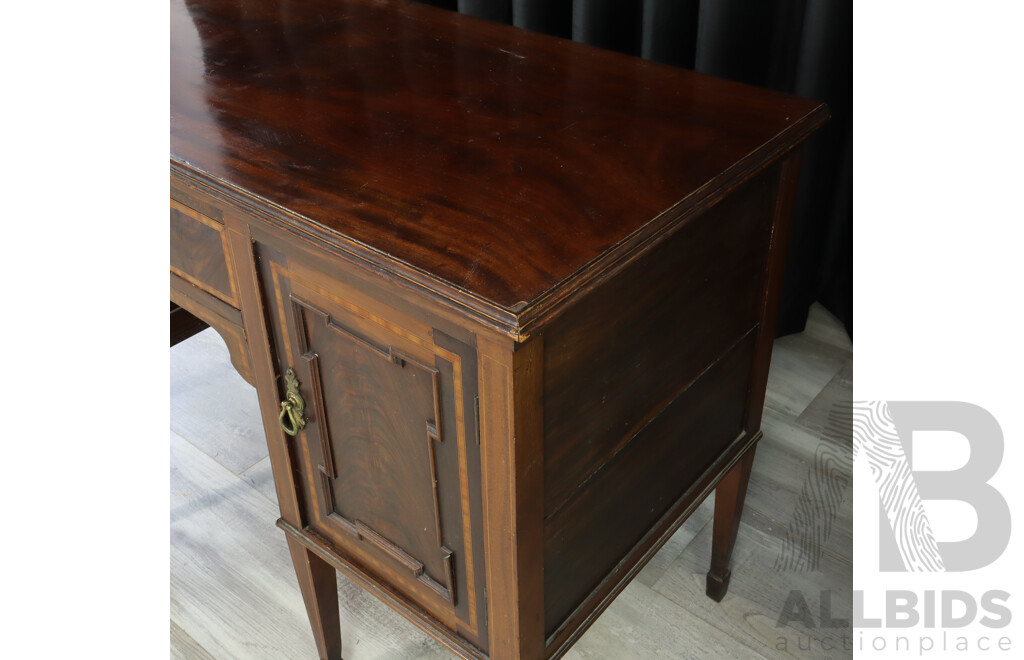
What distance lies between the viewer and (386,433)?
82cm

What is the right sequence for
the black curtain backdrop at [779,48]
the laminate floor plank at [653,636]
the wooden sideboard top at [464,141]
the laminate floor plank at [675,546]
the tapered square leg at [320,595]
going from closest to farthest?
the wooden sideboard top at [464,141] < the tapered square leg at [320,595] < the laminate floor plank at [653,636] < the laminate floor plank at [675,546] < the black curtain backdrop at [779,48]

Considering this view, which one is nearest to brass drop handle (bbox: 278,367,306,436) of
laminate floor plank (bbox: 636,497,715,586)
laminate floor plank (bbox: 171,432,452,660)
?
laminate floor plank (bbox: 171,432,452,660)

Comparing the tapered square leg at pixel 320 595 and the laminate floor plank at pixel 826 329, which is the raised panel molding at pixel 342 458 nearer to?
the tapered square leg at pixel 320 595

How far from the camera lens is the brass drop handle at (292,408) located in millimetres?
876

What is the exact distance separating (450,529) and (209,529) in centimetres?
76

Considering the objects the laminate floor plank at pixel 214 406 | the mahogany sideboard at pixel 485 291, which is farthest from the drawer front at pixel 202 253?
the laminate floor plank at pixel 214 406

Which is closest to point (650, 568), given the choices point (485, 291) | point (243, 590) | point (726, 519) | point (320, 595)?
point (726, 519)

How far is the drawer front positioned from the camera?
86cm

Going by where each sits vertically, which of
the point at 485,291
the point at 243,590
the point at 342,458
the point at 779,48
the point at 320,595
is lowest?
the point at 243,590

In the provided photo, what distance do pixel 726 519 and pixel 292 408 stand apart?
1.97 ft

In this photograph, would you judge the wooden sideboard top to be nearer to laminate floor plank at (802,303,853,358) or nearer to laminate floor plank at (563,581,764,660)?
laminate floor plank at (563,581,764,660)

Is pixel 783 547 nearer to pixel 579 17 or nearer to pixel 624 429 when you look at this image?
pixel 624 429

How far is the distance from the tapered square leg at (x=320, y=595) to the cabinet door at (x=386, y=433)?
0.12 m

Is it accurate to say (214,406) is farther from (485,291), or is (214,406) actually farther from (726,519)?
(485,291)
